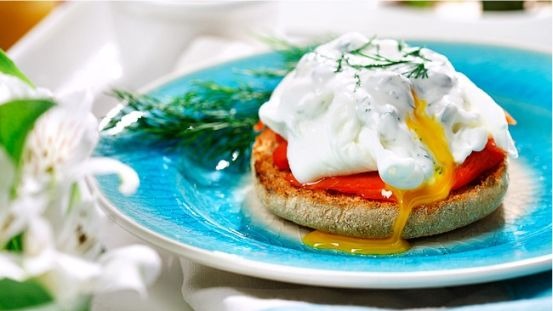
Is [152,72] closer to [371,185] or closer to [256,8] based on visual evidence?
[256,8]

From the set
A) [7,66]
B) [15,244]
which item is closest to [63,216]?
[15,244]

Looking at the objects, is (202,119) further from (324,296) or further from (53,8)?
(53,8)

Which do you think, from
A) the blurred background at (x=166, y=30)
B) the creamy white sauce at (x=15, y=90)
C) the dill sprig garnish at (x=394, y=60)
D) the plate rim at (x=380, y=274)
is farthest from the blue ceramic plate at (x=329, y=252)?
the blurred background at (x=166, y=30)

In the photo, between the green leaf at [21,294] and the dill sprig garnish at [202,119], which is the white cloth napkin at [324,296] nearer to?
the green leaf at [21,294]

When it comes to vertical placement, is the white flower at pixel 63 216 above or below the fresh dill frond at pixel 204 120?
above

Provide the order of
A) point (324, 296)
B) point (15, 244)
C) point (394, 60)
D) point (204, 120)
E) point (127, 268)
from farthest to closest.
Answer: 1. point (204, 120)
2. point (394, 60)
3. point (324, 296)
4. point (15, 244)
5. point (127, 268)

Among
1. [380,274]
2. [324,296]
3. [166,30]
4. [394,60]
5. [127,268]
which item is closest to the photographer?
[127,268]
